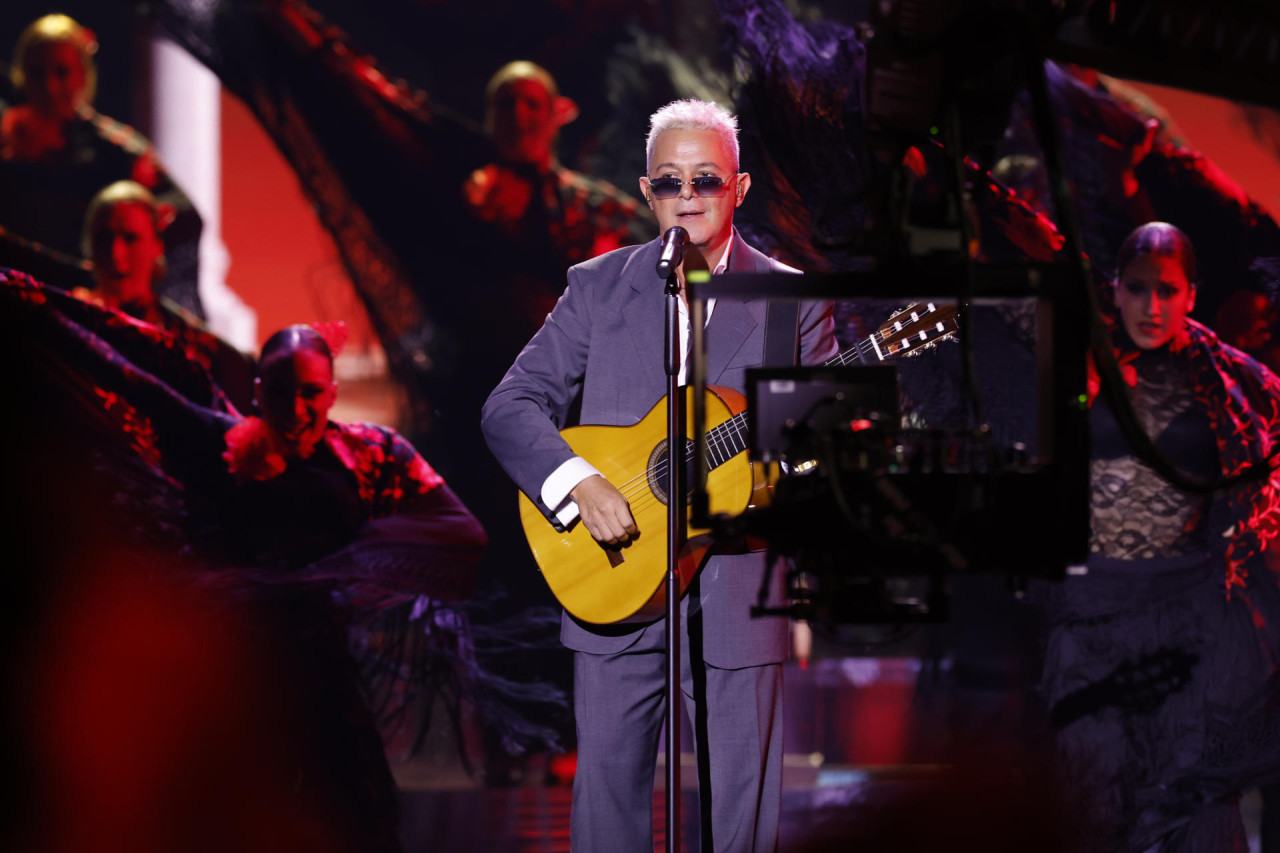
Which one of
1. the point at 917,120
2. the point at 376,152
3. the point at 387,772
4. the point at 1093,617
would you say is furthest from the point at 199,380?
the point at 1093,617

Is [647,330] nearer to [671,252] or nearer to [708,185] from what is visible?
[708,185]

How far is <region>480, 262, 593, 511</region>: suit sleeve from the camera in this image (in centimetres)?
279

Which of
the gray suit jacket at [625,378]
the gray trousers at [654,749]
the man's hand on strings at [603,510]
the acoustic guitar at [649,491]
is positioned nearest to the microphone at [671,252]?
the gray suit jacket at [625,378]

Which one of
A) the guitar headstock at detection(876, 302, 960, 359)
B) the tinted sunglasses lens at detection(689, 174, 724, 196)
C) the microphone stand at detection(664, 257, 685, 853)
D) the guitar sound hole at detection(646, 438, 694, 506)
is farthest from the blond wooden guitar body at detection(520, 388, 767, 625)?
the tinted sunglasses lens at detection(689, 174, 724, 196)

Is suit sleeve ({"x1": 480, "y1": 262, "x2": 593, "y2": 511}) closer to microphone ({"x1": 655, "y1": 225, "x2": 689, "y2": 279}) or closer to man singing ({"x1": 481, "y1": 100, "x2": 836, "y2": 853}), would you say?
man singing ({"x1": 481, "y1": 100, "x2": 836, "y2": 853})

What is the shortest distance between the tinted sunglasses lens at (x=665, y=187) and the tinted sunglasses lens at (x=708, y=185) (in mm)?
46

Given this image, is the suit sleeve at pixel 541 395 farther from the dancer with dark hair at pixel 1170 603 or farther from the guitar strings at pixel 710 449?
the dancer with dark hair at pixel 1170 603

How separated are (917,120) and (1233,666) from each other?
320 centimetres

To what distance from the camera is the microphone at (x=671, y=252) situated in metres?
2.25

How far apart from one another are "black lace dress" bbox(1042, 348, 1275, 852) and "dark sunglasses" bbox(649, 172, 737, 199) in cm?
200

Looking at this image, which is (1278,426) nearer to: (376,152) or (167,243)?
(376,152)

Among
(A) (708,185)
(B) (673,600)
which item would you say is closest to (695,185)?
(A) (708,185)

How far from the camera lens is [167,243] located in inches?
162

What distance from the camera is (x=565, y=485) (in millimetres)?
2707
